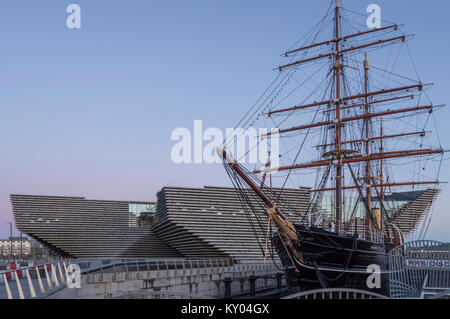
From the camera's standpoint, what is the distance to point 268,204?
23.6 meters

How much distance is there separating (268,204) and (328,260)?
4.66 meters

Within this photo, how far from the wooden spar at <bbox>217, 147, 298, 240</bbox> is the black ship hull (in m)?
0.52

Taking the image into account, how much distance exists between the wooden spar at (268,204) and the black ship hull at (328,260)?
1.72 feet

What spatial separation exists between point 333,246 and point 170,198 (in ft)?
89.0

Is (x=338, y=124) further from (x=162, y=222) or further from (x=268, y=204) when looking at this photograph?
(x=162, y=222)

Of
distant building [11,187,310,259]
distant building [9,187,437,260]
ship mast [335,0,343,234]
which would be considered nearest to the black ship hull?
ship mast [335,0,343,234]

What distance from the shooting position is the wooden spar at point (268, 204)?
22.0 m

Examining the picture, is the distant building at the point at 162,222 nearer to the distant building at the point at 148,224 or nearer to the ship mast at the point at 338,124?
the distant building at the point at 148,224

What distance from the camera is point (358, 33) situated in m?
34.3

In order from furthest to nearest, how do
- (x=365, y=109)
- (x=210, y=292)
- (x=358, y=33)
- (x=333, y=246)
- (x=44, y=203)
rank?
(x=44, y=203)
(x=365, y=109)
(x=358, y=33)
(x=210, y=292)
(x=333, y=246)

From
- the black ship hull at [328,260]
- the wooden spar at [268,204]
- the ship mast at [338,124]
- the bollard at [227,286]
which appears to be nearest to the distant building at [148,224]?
the bollard at [227,286]

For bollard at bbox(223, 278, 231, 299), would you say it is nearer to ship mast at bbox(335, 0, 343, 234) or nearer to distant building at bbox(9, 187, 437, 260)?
ship mast at bbox(335, 0, 343, 234)
